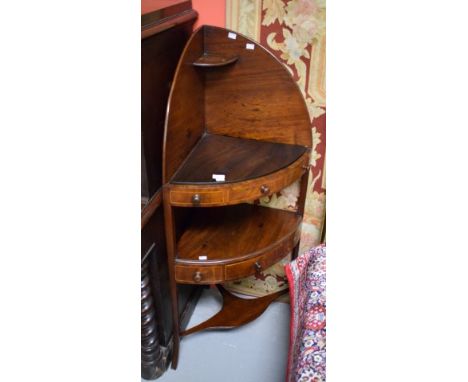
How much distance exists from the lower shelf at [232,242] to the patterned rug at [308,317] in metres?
0.14

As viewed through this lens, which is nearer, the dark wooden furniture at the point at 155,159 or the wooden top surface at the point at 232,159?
the dark wooden furniture at the point at 155,159

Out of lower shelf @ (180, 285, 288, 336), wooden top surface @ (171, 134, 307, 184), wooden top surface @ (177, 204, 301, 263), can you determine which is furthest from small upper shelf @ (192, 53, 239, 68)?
lower shelf @ (180, 285, 288, 336)

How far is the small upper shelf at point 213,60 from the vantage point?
4.29 feet

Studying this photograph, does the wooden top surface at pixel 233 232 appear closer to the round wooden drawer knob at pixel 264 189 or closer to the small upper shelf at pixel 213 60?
the round wooden drawer knob at pixel 264 189

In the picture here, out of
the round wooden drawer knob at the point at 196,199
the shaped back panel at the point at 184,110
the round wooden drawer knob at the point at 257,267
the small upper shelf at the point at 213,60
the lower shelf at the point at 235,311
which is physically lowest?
the lower shelf at the point at 235,311

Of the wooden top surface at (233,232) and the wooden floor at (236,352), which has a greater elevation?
the wooden top surface at (233,232)

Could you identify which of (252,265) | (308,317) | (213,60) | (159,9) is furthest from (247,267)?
(159,9)

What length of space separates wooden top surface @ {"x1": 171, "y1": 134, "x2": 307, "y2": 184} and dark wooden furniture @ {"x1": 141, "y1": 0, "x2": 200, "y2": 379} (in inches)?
4.6

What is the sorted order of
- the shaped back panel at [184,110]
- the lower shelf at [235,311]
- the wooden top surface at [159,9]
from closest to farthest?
the wooden top surface at [159,9] < the shaped back panel at [184,110] < the lower shelf at [235,311]

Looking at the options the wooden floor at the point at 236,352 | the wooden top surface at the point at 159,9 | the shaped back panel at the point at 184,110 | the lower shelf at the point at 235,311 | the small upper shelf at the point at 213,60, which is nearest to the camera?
the wooden top surface at the point at 159,9

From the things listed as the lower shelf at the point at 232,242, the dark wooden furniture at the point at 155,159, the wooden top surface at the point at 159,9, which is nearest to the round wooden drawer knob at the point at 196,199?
the dark wooden furniture at the point at 155,159
